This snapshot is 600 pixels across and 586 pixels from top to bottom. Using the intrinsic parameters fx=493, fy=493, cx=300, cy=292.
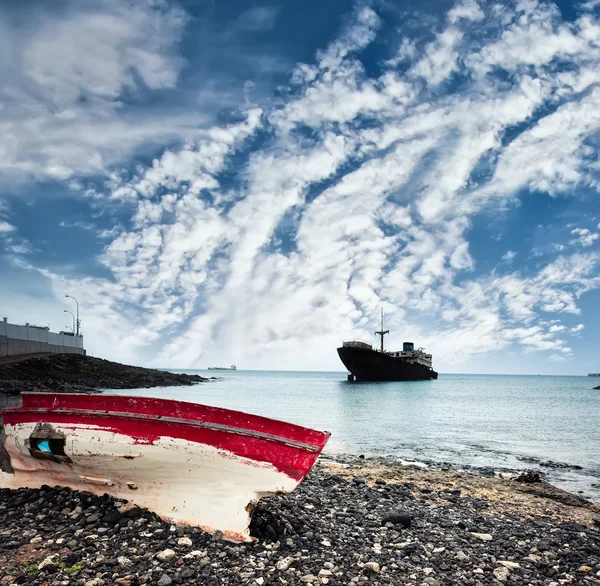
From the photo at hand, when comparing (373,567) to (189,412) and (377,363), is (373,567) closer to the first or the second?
(189,412)

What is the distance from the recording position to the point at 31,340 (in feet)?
184

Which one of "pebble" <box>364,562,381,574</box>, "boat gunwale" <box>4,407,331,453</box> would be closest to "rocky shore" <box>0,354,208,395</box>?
"boat gunwale" <box>4,407,331,453</box>

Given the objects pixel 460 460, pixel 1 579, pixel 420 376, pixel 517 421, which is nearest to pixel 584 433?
pixel 517 421

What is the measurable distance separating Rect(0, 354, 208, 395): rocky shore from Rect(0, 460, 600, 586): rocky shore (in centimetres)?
2433

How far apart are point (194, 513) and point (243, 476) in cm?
71

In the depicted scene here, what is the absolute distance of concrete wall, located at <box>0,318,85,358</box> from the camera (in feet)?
161

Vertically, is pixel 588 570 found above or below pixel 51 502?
below

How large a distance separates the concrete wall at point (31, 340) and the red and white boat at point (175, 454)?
154 feet

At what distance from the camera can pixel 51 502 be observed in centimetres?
638

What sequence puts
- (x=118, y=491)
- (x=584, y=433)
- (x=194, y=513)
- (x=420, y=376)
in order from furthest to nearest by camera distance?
1. (x=420, y=376)
2. (x=584, y=433)
3. (x=118, y=491)
4. (x=194, y=513)

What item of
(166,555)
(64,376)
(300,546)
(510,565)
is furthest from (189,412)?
(64,376)

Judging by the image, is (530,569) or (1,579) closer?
(1,579)

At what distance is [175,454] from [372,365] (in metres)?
75.4

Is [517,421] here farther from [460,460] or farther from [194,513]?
[194,513]
